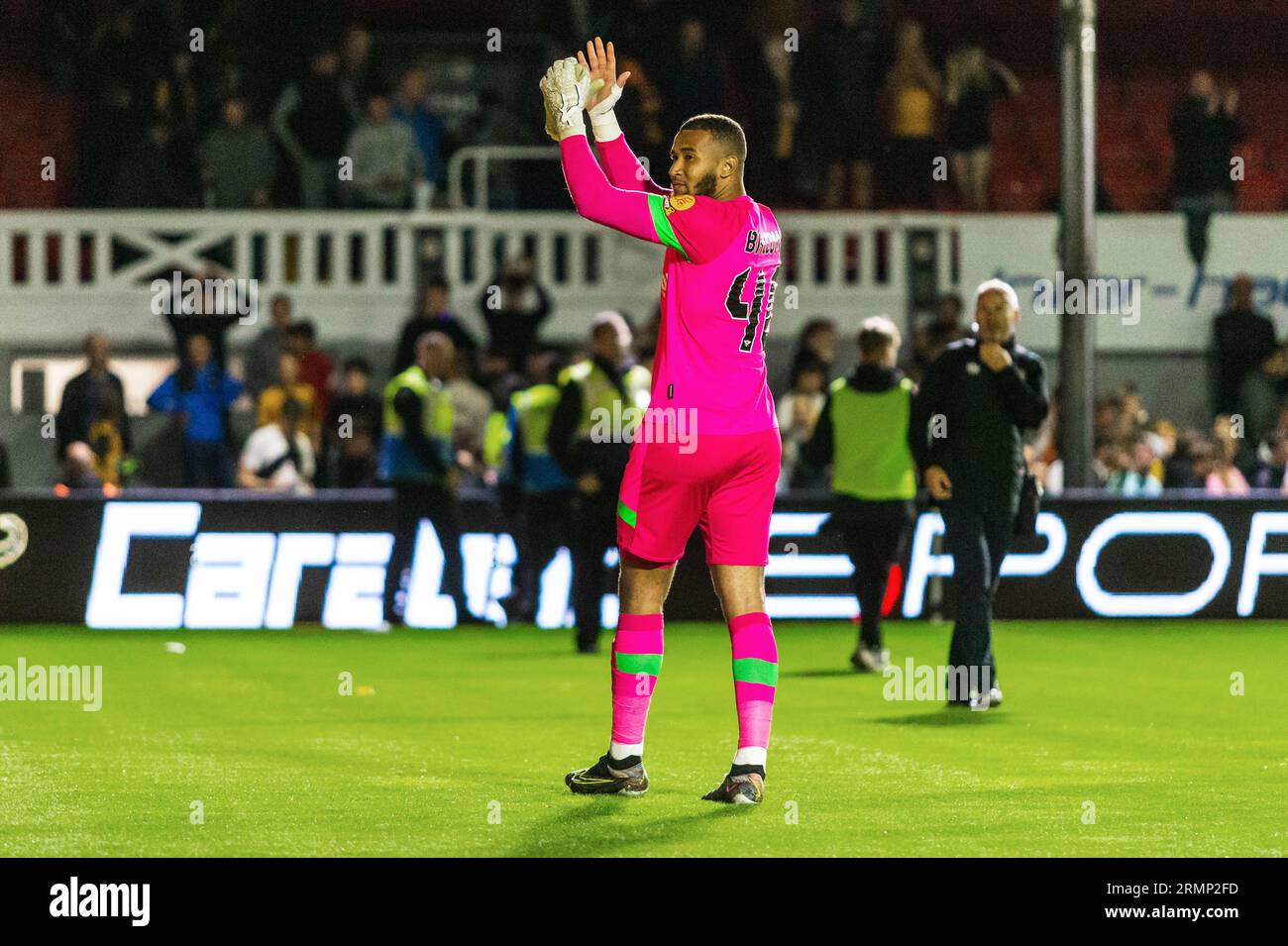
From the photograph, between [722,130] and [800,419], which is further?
[800,419]

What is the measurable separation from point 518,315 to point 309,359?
1871 mm

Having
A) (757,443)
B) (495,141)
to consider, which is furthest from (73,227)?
(757,443)

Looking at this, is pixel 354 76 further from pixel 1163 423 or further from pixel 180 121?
pixel 1163 423

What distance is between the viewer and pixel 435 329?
66.9 feet

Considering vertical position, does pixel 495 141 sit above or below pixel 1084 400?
above

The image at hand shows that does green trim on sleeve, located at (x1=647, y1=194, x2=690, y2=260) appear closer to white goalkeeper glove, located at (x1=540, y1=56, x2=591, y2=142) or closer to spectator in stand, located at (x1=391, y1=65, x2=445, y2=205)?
white goalkeeper glove, located at (x1=540, y1=56, x2=591, y2=142)

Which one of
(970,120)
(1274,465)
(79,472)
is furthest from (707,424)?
(970,120)

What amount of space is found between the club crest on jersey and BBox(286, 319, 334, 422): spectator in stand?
43.2ft

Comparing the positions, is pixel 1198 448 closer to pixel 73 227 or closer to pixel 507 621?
pixel 507 621

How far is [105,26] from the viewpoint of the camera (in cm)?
2464

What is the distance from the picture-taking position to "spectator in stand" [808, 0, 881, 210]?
78.3ft

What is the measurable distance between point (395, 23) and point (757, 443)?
20.3 m

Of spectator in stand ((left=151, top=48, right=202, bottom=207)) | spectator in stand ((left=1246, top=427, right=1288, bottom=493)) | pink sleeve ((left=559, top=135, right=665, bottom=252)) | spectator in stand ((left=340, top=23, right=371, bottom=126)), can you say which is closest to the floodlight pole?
spectator in stand ((left=1246, top=427, right=1288, bottom=493))

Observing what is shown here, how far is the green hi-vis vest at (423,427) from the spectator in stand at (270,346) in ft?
16.4
